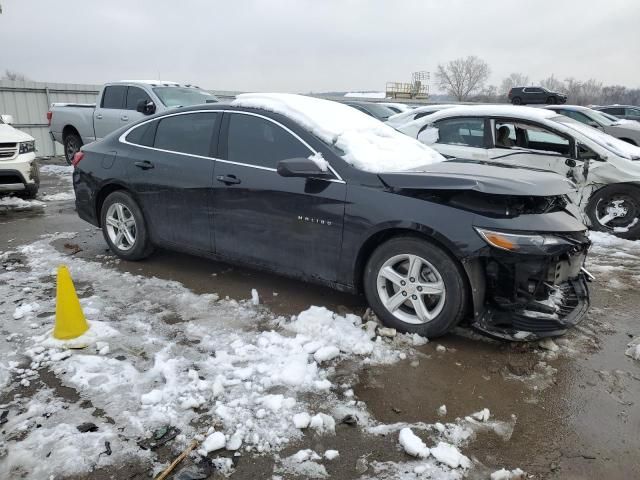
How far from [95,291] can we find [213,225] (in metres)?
1.23

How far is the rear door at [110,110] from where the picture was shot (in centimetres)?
1083

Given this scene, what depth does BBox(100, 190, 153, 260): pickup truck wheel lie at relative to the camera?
4.96 m

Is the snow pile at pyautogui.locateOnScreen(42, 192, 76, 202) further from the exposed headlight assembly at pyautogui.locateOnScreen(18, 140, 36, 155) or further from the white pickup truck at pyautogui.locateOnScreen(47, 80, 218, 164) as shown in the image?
the white pickup truck at pyautogui.locateOnScreen(47, 80, 218, 164)

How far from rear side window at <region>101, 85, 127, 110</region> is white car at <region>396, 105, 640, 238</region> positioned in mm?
7371

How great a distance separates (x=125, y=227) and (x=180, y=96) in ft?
20.6

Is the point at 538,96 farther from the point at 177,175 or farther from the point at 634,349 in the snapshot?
the point at 177,175

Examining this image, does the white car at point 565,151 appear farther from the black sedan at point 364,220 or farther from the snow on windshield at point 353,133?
the black sedan at point 364,220

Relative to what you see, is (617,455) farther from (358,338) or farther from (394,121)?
(394,121)

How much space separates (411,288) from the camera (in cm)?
352

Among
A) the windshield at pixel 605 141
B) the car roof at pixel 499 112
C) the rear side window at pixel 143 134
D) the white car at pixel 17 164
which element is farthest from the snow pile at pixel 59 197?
the windshield at pixel 605 141

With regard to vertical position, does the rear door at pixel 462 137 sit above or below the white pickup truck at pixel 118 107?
below

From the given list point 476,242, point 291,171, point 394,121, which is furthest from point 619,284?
point 394,121

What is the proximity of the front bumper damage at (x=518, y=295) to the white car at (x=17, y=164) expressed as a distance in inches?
295

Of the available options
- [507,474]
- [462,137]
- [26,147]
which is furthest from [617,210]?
[26,147]
